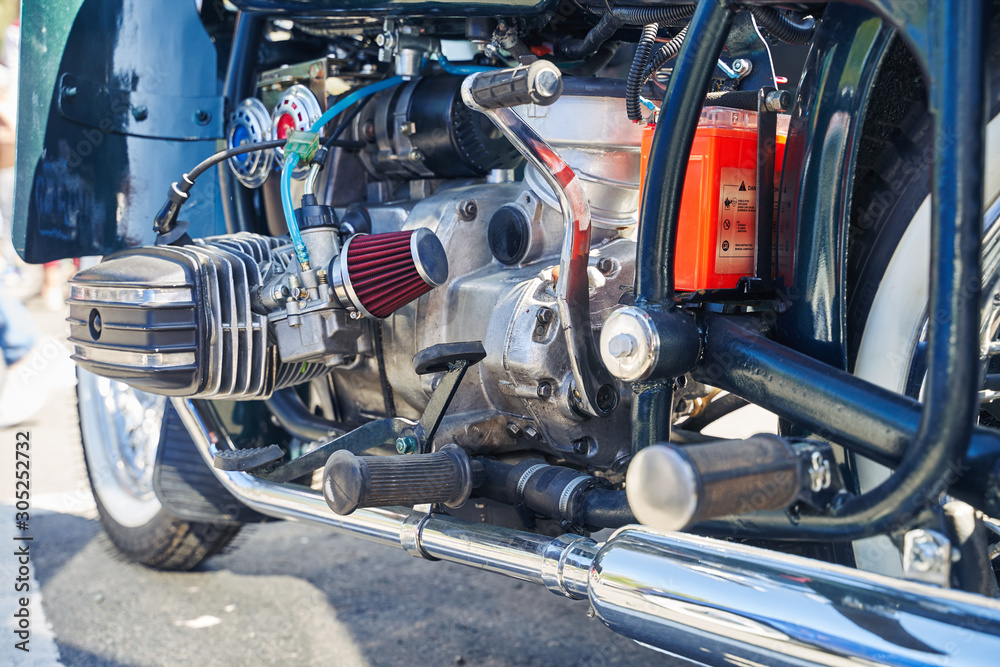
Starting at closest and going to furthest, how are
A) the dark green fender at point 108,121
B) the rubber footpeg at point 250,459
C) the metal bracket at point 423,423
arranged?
the metal bracket at point 423,423, the rubber footpeg at point 250,459, the dark green fender at point 108,121

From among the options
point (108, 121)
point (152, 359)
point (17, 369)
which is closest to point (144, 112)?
point (108, 121)

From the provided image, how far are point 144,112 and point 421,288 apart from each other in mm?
848

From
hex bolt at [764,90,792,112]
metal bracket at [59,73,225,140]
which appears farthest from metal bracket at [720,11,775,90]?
metal bracket at [59,73,225,140]

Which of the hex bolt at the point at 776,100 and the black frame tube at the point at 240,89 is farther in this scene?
the black frame tube at the point at 240,89

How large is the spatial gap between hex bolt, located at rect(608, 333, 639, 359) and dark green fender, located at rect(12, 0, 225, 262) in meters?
1.20

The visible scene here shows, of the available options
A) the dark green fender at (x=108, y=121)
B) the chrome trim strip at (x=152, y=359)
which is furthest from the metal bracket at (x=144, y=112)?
the chrome trim strip at (x=152, y=359)

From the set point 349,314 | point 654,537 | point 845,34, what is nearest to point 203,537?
point 349,314

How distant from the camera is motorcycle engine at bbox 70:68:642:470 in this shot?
1503 mm

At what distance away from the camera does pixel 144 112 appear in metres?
1.94

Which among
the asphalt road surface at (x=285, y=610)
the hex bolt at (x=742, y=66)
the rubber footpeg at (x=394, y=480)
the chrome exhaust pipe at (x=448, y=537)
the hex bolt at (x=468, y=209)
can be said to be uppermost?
the hex bolt at (x=742, y=66)

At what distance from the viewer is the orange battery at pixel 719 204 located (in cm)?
119

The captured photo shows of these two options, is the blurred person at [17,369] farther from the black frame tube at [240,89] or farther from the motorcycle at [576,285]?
the black frame tube at [240,89]

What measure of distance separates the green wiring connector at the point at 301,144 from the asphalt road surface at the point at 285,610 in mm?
1106

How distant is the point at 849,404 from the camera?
0.94m
